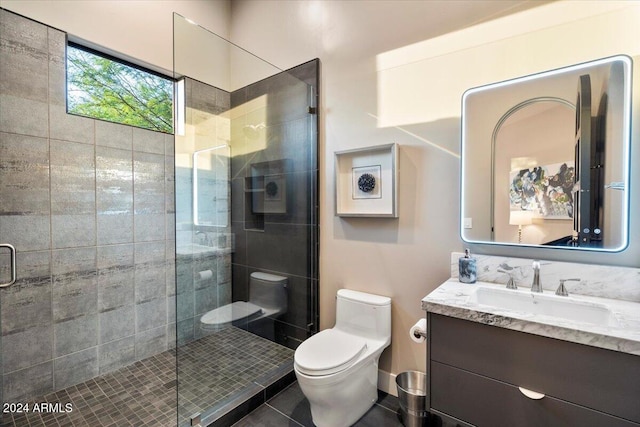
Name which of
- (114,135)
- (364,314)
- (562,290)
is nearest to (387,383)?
(364,314)

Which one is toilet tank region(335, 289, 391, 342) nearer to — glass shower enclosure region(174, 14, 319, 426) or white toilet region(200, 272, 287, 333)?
glass shower enclosure region(174, 14, 319, 426)

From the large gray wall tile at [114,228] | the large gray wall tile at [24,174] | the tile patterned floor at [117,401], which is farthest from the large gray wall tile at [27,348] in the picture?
the large gray wall tile at [24,174]

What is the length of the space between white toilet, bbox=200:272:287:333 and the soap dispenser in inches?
55.2

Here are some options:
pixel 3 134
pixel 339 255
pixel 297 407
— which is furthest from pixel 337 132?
pixel 3 134

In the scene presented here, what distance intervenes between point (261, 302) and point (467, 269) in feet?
5.49

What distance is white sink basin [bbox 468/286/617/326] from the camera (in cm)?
123

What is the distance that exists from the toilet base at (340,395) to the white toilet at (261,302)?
92 centimetres

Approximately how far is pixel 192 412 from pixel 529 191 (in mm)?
2270

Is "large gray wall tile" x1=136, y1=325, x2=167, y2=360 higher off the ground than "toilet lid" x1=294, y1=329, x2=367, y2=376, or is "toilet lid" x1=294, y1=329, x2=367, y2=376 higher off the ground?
"toilet lid" x1=294, y1=329, x2=367, y2=376

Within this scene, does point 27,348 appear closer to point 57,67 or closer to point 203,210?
point 203,210

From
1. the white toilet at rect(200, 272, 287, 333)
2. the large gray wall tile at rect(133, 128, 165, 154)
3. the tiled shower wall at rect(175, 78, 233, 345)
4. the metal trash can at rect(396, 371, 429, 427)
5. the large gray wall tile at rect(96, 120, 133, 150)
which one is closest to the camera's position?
the metal trash can at rect(396, 371, 429, 427)

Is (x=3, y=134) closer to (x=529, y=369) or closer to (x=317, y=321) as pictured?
(x=317, y=321)

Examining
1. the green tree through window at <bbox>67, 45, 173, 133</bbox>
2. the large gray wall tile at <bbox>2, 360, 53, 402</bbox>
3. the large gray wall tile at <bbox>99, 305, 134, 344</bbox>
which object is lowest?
the large gray wall tile at <bbox>2, 360, 53, 402</bbox>

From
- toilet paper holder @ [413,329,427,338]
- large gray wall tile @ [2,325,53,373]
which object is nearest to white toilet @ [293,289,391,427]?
toilet paper holder @ [413,329,427,338]
